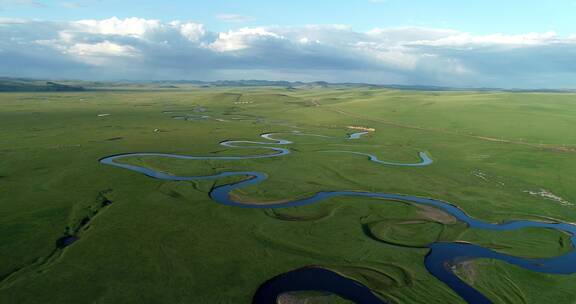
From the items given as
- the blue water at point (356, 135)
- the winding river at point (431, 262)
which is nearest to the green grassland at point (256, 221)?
the winding river at point (431, 262)

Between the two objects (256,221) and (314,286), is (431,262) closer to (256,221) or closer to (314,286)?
(314,286)

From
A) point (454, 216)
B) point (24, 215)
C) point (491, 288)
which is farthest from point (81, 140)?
point (491, 288)

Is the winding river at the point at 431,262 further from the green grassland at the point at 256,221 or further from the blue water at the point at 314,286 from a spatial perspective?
the green grassland at the point at 256,221

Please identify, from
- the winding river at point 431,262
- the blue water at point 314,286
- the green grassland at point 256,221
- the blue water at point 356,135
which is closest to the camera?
the blue water at point 314,286

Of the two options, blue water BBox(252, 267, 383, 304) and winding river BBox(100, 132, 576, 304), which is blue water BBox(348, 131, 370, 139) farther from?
blue water BBox(252, 267, 383, 304)

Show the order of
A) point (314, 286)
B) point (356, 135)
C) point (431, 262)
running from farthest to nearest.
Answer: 1. point (356, 135)
2. point (431, 262)
3. point (314, 286)

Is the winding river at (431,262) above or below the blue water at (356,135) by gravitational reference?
below

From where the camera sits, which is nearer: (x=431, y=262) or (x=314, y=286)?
(x=314, y=286)

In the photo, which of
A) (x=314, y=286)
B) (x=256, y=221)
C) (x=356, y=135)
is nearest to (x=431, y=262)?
(x=314, y=286)
